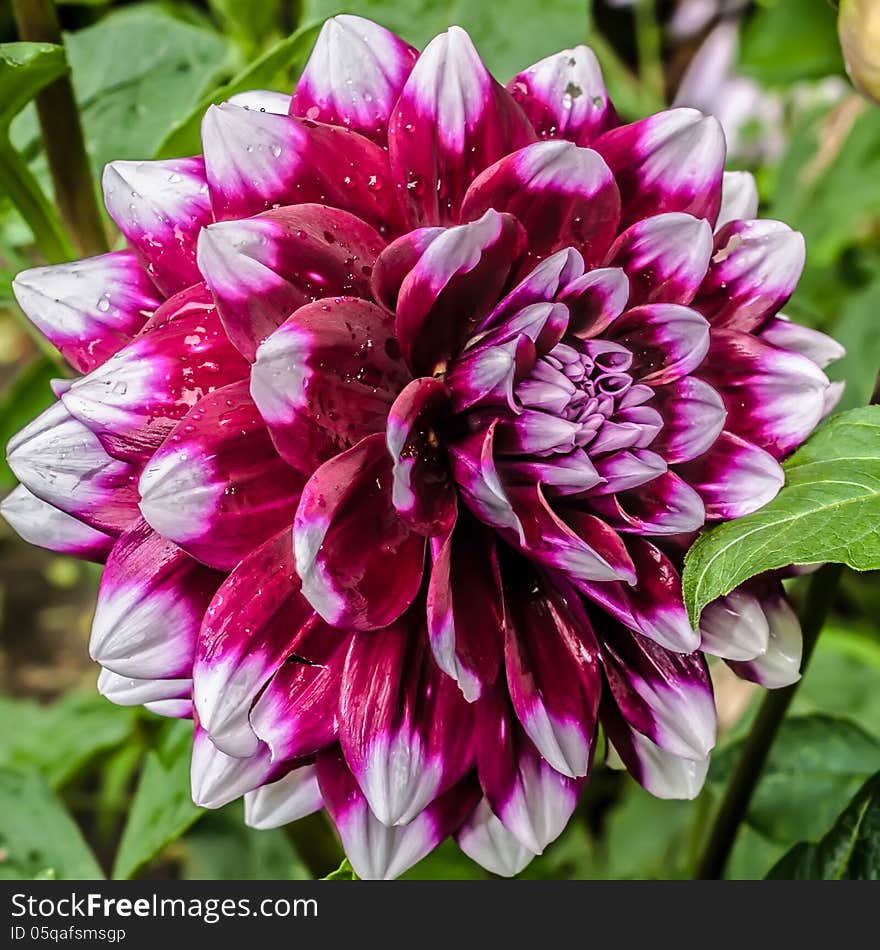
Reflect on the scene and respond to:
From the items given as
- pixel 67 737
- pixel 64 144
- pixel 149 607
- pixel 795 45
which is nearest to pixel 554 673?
pixel 149 607

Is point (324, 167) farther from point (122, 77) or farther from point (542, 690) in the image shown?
point (122, 77)

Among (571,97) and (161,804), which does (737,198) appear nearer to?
(571,97)

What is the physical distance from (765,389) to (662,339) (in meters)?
0.04

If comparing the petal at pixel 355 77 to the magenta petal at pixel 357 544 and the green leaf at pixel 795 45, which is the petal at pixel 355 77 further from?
the green leaf at pixel 795 45

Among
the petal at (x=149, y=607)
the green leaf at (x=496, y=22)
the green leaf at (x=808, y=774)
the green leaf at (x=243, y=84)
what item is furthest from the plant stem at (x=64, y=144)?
the green leaf at (x=808, y=774)

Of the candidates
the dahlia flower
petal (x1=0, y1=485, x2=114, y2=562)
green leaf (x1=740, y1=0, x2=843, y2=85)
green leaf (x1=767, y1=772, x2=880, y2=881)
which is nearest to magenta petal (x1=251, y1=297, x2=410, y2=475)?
the dahlia flower

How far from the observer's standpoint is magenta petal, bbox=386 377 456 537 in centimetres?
35

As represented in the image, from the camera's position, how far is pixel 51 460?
1.31ft

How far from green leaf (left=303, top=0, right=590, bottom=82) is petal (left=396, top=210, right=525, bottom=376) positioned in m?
0.32

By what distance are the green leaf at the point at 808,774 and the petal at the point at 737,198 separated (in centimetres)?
38

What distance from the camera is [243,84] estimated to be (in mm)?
551

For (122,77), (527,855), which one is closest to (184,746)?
(527,855)

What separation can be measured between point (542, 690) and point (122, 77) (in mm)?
506

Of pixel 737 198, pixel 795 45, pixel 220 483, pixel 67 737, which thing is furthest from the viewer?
pixel 795 45
